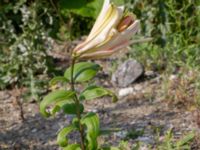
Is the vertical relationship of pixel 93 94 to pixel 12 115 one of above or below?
above

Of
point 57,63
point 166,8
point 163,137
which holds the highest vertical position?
point 166,8

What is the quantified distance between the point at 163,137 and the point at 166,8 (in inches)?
58.4

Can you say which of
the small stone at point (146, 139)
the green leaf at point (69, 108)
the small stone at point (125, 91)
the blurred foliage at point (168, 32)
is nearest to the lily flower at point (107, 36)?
the green leaf at point (69, 108)

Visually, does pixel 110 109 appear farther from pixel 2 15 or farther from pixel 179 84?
pixel 2 15

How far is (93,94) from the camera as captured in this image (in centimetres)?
266

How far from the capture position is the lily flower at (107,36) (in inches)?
93.7

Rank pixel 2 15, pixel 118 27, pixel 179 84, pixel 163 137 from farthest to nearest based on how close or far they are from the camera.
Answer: pixel 2 15 < pixel 179 84 < pixel 163 137 < pixel 118 27

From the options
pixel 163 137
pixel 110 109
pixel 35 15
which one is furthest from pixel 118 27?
→ pixel 35 15

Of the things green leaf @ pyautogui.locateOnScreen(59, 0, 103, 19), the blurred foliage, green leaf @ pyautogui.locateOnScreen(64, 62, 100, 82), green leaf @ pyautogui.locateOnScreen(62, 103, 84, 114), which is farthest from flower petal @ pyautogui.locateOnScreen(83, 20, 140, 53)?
green leaf @ pyautogui.locateOnScreen(59, 0, 103, 19)

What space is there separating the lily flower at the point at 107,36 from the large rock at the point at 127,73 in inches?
86.7

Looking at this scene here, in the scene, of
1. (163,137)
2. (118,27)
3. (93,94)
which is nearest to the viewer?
(118,27)

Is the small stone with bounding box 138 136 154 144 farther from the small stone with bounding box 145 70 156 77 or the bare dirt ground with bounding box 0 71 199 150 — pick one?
the small stone with bounding box 145 70 156 77

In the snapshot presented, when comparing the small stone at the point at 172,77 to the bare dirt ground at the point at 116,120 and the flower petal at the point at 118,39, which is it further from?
the flower petal at the point at 118,39

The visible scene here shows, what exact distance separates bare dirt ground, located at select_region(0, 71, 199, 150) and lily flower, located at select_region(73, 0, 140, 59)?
4.79 feet
